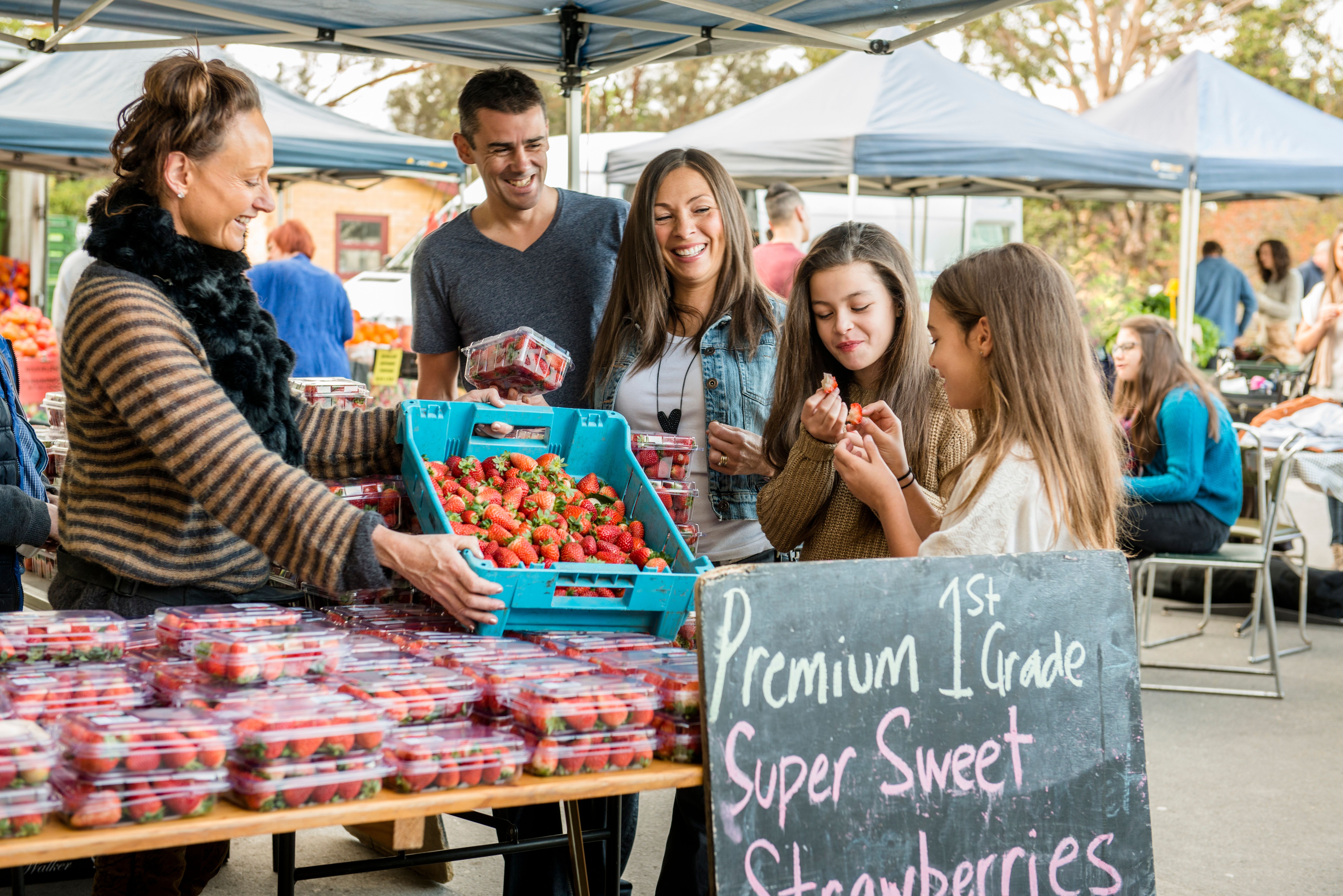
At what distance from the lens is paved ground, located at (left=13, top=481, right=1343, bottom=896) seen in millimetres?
3363

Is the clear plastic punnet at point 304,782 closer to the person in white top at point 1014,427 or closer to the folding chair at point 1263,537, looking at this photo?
the person in white top at point 1014,427

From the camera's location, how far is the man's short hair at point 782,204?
707 cm

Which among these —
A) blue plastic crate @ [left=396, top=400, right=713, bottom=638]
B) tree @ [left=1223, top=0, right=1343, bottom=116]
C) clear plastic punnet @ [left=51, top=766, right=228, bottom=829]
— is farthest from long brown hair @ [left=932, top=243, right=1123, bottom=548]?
tree @ [left=1223, top=0, right=1343, bottom=116]

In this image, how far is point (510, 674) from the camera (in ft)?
5.64

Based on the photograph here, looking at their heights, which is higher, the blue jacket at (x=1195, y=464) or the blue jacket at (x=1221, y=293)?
the blue jacket at (x=1221, y=293)

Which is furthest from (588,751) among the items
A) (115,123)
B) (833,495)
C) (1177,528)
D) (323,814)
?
(115,123)

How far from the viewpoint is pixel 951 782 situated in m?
1.78

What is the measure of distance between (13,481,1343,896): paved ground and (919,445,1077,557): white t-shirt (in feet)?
5.56

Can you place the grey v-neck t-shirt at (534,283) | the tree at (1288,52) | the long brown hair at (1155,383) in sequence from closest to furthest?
the grey v-neck t-shirt at (534,283)
the long brown hair at (1155,383)
the tree at (1288,52)

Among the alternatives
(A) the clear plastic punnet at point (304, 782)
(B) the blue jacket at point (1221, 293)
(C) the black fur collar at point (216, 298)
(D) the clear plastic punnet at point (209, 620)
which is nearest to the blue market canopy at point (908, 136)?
(B) the blue jacket at point (1221, 293)

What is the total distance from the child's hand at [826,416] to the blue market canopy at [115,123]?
18.3ft

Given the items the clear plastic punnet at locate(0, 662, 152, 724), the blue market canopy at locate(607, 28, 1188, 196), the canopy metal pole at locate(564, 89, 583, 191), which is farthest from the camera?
the blue market canopy at locate(607, 28, 1188, 196)

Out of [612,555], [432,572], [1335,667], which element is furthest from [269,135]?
[1335,667]

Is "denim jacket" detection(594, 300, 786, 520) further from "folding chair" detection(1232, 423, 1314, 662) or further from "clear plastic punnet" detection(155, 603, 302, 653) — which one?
"folding chair" detection(1232, 423, 1314, 662)
